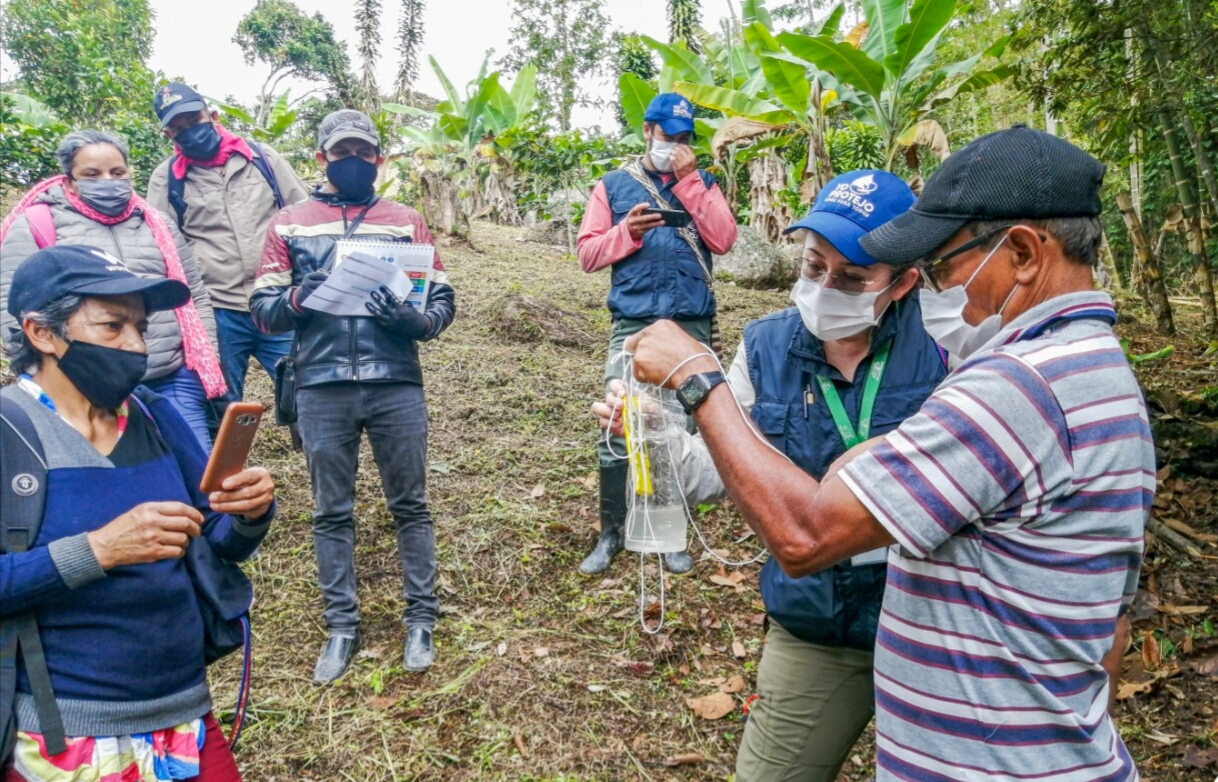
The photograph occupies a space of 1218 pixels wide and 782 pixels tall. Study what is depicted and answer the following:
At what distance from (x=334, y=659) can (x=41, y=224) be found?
82.8 inches

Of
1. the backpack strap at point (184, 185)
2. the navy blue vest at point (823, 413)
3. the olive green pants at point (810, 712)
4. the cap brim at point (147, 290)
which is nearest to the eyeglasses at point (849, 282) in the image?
the navy blue vest at point (823, 413)

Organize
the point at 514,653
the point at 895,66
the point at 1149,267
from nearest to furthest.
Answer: the point at 514,653 → the point at 895,66 → the point at 1149,267

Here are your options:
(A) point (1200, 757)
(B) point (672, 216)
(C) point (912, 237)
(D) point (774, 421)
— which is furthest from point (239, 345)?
(A) point (1200, 757)

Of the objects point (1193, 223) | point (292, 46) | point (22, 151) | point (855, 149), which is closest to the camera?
point (1193, 223)

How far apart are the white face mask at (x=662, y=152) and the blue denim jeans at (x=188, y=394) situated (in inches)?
92.0

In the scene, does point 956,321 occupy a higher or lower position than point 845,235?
lower

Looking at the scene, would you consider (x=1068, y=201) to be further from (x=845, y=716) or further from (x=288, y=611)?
(x=288, y=611)

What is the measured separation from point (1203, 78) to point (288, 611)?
577cm

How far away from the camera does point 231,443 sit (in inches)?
71.6

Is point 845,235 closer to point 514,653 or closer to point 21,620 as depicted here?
point 21,620

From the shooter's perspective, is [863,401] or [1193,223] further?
[1193,223]

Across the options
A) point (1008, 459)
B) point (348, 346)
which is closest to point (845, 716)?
point (1008, 459)

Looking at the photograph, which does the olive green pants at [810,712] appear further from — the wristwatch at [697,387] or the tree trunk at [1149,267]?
the tree trunk at [1149,267]

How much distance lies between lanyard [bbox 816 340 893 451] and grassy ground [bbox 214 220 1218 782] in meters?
1.65
